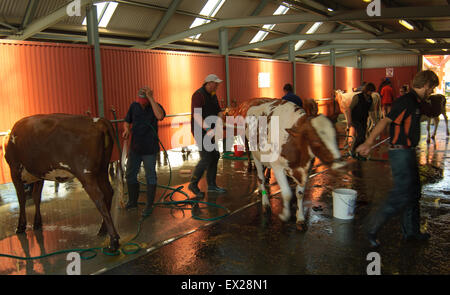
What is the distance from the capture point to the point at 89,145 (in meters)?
4.40

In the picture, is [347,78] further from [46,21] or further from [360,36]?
[46,21]

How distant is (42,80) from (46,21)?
9.13 feet

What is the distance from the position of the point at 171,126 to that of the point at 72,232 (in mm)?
6301

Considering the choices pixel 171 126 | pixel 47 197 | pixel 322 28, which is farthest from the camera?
pixel 322 28

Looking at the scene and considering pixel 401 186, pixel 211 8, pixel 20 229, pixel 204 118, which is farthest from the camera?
pixel 211 8

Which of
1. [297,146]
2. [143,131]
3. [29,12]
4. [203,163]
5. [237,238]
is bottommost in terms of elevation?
[237,238]

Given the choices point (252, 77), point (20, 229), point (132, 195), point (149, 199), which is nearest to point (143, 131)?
point (149, 199)

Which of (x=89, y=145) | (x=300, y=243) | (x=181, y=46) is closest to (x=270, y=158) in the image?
(x=300, y=243)

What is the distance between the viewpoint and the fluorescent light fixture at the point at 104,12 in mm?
12789

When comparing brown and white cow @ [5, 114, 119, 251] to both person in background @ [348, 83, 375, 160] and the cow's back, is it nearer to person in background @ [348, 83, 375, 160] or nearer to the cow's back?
the cow's back

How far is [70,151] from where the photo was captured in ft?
14.5

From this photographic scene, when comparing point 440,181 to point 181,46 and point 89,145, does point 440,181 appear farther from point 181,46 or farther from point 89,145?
point 181,46

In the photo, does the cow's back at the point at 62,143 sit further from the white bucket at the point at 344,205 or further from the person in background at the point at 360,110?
the person in background at the point at 360,110

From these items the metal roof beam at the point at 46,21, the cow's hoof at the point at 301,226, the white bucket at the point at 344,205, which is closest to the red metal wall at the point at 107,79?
the metal roof beam at the point at 46,21
